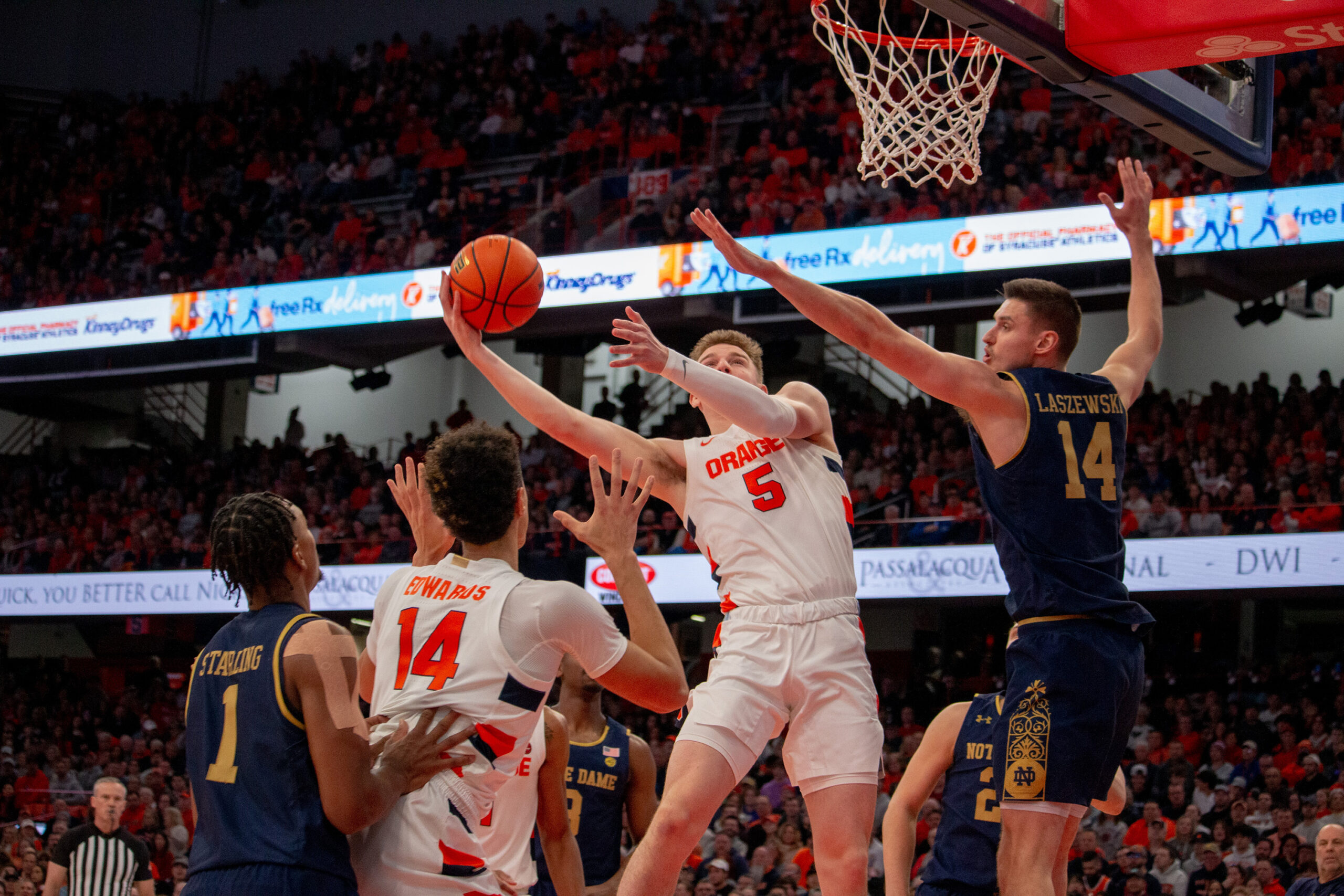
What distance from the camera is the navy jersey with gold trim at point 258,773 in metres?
3.19

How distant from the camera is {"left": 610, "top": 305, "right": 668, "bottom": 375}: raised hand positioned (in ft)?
13.8

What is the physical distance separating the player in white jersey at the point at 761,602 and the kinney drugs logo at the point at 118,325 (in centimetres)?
1786

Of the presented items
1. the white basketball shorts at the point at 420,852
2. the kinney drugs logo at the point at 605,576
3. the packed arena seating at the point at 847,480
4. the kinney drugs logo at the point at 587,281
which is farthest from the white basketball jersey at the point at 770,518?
the kinney drugs logo at the point at 587,281

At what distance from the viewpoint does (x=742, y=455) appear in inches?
186

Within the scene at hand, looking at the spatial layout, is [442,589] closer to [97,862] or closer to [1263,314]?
[97,862]

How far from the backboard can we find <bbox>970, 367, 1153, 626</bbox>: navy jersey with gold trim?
144cm

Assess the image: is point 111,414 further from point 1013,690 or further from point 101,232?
point 1013,690

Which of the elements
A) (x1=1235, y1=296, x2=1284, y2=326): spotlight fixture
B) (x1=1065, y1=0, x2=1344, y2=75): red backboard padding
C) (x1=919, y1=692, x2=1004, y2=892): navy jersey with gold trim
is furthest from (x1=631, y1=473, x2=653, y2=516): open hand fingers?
(x1=1235, y1=296, x2=1284, y2=326): spotlight fixture

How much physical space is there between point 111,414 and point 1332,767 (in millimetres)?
22519

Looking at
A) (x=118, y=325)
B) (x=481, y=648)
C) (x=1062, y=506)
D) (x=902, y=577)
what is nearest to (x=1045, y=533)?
(x=1062, y=506)

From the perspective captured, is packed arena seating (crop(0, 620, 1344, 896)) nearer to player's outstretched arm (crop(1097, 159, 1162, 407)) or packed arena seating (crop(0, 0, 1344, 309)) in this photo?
packed arena seating (crop(0, 0, 1344, 309))

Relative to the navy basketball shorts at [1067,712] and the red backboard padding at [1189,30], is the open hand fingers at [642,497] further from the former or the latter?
the red backboard padding at [1189,30]

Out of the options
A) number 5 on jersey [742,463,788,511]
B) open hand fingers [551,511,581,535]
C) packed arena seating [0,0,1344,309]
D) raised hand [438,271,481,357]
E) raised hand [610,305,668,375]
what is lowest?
open hand fingers [551,511,581,535]

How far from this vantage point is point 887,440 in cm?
1819
